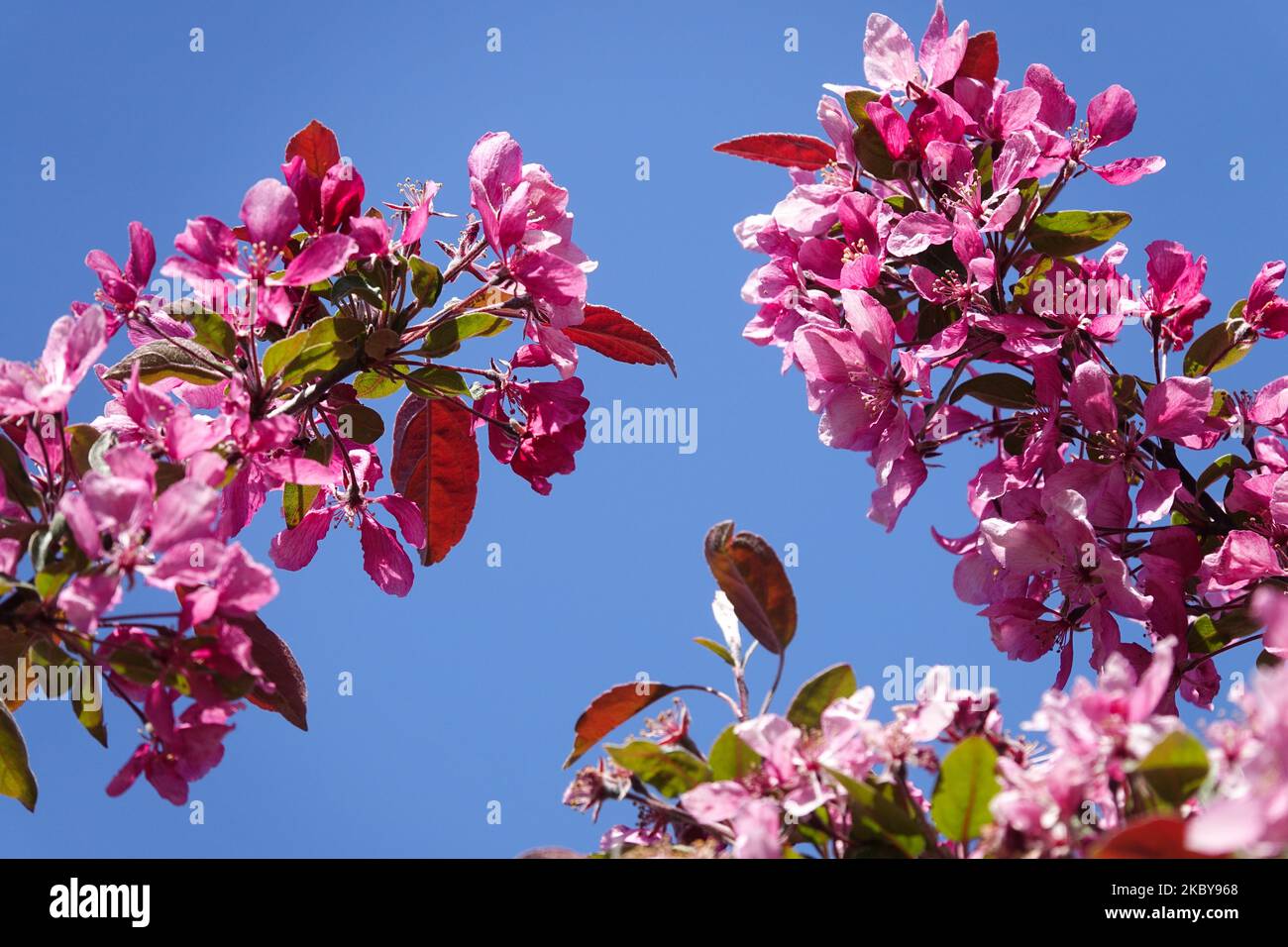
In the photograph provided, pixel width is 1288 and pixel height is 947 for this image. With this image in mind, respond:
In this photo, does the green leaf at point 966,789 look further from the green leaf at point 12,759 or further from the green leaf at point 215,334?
the green leaf at point 12,759

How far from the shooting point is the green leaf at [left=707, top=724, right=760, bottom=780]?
3.86 feet

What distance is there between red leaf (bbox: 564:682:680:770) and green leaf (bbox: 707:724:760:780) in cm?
27

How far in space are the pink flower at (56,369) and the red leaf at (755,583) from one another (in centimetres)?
78

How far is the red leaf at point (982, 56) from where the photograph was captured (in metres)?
2.10

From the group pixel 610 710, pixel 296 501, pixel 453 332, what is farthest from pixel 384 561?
pixel 610 710

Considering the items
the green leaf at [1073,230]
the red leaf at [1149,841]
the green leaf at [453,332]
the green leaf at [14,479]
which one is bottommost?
the red leaf at [1149,841]

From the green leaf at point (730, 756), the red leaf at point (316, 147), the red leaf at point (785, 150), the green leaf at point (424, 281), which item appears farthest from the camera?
the red leaf at point (785, 150)

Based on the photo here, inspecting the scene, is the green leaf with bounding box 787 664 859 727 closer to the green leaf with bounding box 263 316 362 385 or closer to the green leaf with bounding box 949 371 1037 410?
the green leaf with bounding box 263 316 362 385

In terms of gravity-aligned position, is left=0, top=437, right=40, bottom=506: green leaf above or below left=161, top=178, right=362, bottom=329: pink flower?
below

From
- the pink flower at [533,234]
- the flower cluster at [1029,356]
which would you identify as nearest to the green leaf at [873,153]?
the flower cluster at [1029,356]

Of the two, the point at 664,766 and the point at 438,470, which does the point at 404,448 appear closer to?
the point at 438,470

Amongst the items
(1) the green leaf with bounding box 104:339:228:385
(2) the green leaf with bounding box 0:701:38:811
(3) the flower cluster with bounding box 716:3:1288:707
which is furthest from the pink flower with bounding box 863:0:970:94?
(2) the green leaf with bounding box 0:701:38:811

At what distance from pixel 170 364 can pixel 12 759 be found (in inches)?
23.2

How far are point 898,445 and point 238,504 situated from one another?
3.46 feet
